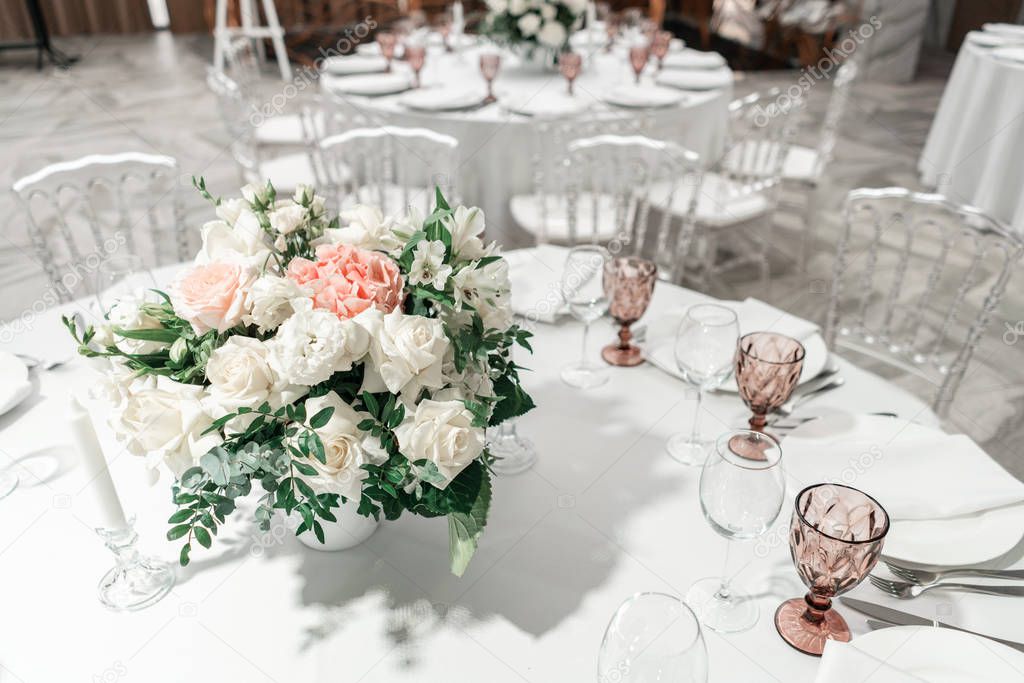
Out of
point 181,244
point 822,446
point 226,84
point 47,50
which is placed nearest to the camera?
point 822,446

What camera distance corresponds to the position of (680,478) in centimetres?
116

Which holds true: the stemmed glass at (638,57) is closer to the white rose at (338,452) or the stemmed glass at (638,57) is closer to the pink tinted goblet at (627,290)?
the pink tinted goblet at (627,290)

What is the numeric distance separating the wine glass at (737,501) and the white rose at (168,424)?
57 centimetres

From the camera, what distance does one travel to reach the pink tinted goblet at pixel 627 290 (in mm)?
1362

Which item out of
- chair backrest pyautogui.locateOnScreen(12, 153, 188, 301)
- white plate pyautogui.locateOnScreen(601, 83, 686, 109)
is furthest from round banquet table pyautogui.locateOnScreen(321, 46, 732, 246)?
chair backrest pyautogui.locateOnScreen(12, 153, 188, 301)

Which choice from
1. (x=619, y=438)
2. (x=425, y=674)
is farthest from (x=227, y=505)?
(x=619, y=438)

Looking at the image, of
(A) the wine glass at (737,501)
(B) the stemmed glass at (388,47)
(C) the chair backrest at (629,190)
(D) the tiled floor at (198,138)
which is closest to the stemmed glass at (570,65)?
(C) the chair backrest at (629,190)

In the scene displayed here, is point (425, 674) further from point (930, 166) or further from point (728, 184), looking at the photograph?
point (930, 166)

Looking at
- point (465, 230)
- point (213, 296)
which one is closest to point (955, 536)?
point (465, 230)

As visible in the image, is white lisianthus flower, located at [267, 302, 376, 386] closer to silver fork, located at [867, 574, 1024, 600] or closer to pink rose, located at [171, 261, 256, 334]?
pink rose, located at [171, 261, 256, 334]

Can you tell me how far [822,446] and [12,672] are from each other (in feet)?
3.61

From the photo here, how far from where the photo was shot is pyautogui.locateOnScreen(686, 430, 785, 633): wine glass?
34.3 inches

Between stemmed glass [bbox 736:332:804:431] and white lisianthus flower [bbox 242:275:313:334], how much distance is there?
67 cm

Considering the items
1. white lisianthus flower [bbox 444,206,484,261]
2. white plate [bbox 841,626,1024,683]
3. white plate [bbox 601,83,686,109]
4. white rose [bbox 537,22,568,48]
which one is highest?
white lisianthus flower [bbox 444,206,484,261]
